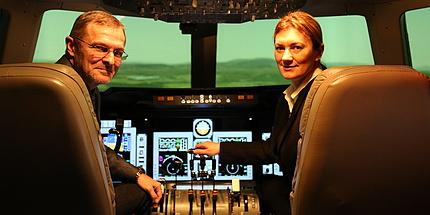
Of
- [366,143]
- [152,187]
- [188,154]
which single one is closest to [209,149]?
[152,187]

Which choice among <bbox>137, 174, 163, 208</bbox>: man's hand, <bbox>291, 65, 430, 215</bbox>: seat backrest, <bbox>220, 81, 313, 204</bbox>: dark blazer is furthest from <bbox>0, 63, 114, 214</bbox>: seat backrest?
<bbox>220, 81, 313, 204</bbox>: dark blazer

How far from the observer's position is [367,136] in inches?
33.8

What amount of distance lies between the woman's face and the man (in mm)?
594

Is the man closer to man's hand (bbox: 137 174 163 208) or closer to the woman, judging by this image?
man's hand (bbox: 137 174 163 208)

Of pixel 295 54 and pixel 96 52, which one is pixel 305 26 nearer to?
pixel 295 54

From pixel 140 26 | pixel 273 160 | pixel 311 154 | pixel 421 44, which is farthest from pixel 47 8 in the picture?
pixel 140 26

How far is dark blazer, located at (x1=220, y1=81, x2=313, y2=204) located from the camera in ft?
4.63

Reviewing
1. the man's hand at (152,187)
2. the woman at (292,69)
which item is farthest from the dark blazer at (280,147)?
the man's hand at (152,187)

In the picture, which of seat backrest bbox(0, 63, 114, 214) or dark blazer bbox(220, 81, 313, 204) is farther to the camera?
dark blazer bbox(220, 81, 313, 204)

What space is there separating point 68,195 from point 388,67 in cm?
72

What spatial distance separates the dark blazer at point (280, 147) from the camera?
4.63 ft

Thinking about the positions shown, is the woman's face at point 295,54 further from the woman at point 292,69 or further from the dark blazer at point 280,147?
the dark blazer at point 280,147

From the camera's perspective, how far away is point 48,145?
83 cm

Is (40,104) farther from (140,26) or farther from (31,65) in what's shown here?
(140,26)
